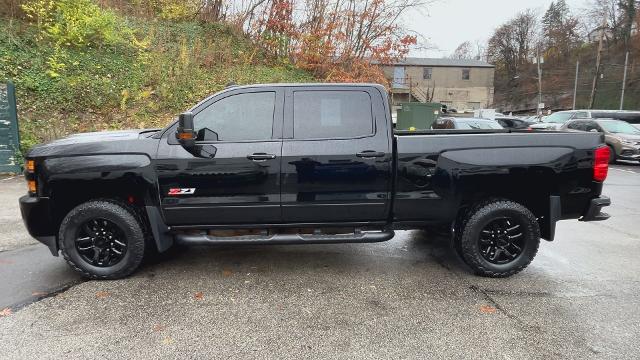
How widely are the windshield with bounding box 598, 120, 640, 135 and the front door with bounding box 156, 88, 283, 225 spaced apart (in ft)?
49.4

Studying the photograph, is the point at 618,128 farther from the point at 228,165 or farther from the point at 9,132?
the point at 9,132

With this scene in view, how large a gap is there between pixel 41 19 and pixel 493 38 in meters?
88.3

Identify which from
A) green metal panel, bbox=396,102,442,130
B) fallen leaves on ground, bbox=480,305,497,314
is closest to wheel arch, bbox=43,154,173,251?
fallen leaves on ground, bbox=480,305,497,314

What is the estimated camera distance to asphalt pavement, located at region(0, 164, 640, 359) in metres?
2.90

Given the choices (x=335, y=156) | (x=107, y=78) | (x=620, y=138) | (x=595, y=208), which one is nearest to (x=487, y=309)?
(x=595, y=208)

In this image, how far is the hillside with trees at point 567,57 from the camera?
5269 cm

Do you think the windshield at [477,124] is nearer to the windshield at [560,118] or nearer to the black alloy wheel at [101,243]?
the windshield at [560,118]

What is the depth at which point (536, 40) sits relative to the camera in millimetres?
78812

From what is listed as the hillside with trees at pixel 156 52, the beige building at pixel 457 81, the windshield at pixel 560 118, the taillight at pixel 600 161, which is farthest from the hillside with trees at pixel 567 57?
the taillight at pixel 600 161

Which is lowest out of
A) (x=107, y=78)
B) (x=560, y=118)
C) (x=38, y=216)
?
(x=38, y=216)

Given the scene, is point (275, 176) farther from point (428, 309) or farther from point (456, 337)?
point (456, 337)

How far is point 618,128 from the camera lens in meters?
14.3

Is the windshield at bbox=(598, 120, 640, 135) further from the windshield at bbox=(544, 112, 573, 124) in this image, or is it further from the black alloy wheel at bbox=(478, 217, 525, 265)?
the black alloy wheel at bbox=(478, 217, 525, 265)

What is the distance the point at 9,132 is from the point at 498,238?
32.7 ft
